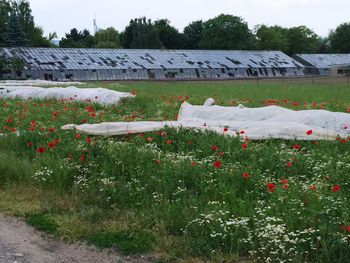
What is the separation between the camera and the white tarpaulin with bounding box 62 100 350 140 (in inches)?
318

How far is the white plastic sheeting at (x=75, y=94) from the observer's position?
17000mm

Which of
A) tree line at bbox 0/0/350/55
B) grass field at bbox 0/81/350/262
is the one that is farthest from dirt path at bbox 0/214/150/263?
tree line at bbox 0/0/350/55

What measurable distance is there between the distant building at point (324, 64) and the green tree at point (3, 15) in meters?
45.6

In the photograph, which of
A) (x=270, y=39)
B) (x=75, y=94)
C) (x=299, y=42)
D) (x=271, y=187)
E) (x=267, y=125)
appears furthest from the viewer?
(x=299, y=42)

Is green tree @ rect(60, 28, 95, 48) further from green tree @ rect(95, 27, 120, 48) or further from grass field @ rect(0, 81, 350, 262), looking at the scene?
grass field @ rect(0, 81, 350, 262)

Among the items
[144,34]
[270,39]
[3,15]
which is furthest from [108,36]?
[270,39]

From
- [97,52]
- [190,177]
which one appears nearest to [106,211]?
[190,177]

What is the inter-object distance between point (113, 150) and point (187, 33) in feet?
287

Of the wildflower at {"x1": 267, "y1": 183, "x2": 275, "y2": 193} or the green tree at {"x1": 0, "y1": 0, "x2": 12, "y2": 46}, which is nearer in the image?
the wildflower at {"x1": 267, "y1": 183, "x2": 275, "y2": 193}

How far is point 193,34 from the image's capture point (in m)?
92.0

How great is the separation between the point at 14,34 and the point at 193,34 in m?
38.6

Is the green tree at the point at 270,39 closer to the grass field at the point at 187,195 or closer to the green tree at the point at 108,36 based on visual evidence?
the green tree at the point at 108,36

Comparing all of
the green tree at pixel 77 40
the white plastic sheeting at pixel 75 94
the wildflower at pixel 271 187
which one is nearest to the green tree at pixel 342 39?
the green tree at pixel 77 40

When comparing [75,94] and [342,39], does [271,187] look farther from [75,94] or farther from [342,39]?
[342,39]
